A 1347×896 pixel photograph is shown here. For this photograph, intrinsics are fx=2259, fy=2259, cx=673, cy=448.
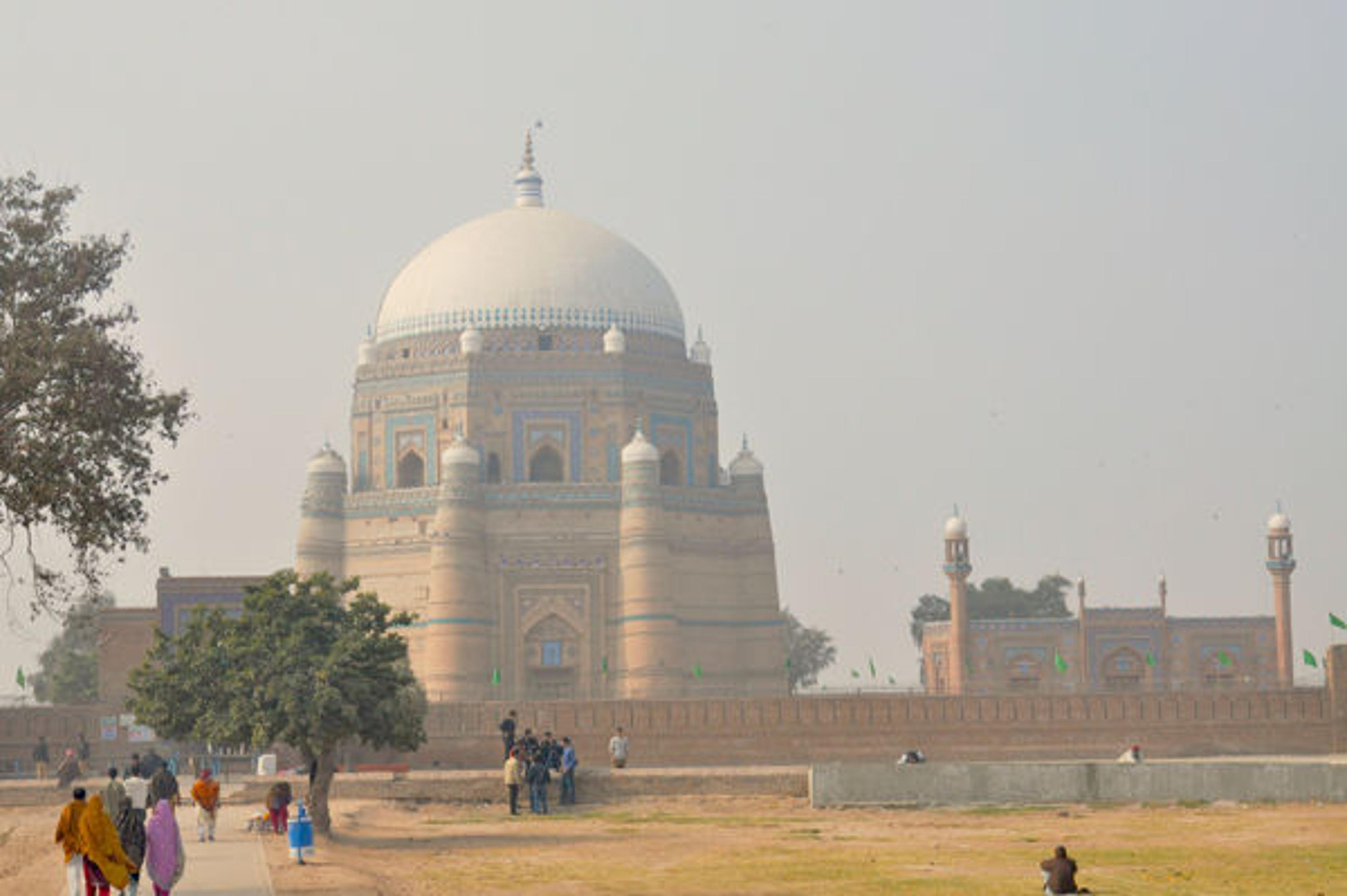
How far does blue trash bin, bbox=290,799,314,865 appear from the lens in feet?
78.1

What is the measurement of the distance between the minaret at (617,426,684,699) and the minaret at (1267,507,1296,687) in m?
17.1

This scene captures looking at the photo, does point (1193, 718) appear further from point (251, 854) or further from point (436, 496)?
point (251, 854)

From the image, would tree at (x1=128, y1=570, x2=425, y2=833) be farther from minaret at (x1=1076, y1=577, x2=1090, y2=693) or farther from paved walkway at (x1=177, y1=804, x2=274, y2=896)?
minaret at (x1=1076, y1=577, x2=1090, y2=693)

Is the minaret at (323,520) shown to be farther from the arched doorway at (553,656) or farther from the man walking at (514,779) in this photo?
the man walking at (514,779)

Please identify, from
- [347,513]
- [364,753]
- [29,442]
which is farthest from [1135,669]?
[29,442]

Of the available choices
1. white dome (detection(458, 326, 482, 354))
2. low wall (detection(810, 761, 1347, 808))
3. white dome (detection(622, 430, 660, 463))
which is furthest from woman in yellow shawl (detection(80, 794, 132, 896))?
white dome (detection(458, 326, 482, 354))

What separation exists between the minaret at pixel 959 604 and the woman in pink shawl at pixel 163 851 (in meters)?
47.6

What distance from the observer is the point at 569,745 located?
37.0 m

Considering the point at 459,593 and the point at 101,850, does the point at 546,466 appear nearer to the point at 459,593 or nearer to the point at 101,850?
the point at 459,593

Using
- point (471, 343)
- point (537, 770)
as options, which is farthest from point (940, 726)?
point (537, 770)

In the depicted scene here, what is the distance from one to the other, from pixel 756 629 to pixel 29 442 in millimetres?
40922

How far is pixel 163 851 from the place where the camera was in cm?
1908

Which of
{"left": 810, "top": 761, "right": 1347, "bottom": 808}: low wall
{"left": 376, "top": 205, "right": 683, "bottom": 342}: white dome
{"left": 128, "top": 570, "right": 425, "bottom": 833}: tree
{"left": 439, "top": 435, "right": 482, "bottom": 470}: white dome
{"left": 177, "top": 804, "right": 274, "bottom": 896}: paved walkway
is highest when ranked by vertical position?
{"left": 376, "top": 205, "right": 683, "bottom": 342}: white dome

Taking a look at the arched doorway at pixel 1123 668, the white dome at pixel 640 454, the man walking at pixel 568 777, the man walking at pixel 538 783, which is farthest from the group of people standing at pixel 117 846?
the arched doorway at pixel 1123 668
